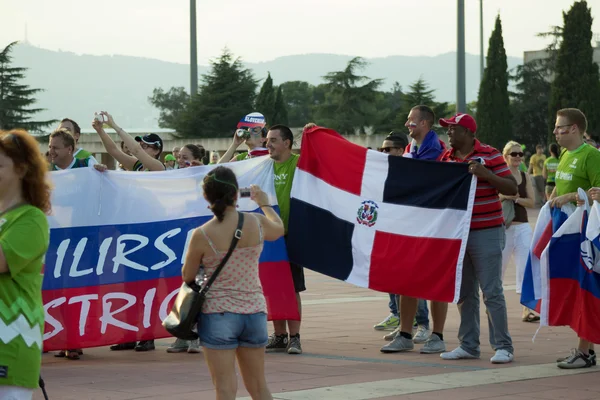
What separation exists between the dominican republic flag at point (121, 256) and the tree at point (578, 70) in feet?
137

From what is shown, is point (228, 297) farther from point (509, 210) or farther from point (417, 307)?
point (509, 210)

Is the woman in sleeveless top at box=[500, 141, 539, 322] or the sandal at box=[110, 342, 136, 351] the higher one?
the woman in sleeveless top at box=[500, 141, 539, 322]

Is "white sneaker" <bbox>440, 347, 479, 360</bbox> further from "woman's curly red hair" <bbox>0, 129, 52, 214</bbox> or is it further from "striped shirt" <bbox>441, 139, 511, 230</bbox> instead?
"woman's curly red hair" <bbox>0, 129, 52, 214</bbox>

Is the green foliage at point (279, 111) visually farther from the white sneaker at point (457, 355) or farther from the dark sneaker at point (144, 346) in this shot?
the white sneaker at point (457, 355)

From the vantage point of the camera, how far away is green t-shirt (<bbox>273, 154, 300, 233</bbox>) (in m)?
9.81

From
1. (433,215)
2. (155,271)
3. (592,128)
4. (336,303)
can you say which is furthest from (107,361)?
(592,128)

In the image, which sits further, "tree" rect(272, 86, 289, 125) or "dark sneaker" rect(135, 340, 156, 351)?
"tree" rect(272, 86, 289, 125)

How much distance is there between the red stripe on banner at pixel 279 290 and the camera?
943 cm

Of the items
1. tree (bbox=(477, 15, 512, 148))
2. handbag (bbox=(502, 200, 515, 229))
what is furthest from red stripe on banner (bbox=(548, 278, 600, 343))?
tree (bbox=(477, 15, 512, 148))

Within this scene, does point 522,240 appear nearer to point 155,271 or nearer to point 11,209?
point 155,271

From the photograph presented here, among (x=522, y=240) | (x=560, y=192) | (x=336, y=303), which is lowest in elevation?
(x=336, y=303)

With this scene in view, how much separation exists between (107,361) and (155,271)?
0.87 m

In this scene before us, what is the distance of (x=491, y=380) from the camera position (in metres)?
7.92

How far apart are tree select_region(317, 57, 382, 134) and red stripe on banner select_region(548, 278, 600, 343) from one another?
7343cm
